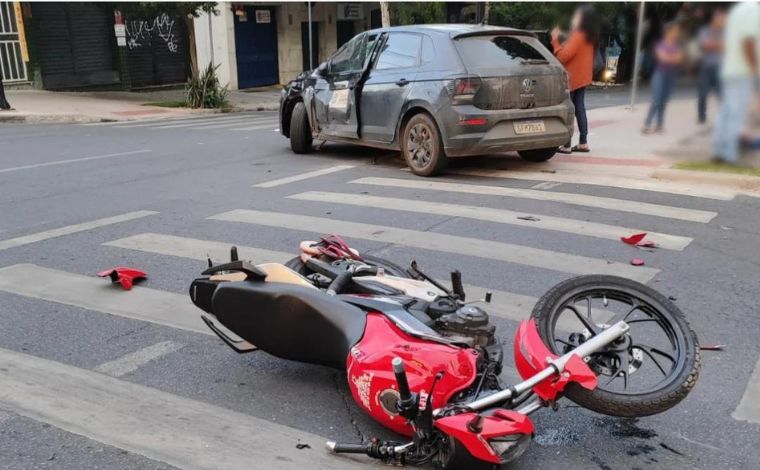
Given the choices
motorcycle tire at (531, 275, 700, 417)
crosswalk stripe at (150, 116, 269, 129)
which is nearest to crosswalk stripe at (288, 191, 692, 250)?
motorcycle tire at (531, 275, 700, 417)

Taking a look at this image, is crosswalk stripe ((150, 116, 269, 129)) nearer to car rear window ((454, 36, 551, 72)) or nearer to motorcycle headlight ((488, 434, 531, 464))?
car rear window ((454, 36, 551, 72))

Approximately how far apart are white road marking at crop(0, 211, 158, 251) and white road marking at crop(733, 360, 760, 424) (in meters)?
5.49

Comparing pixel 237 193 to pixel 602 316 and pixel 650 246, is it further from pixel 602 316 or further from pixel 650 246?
pixel 602 316

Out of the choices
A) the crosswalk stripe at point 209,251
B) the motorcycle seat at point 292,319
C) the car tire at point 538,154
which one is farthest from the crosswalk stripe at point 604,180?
the motorcycle seat at point 292,319

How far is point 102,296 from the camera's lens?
4.93 metres

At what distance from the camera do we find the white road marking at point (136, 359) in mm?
3836

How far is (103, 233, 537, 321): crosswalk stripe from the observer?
190 inches

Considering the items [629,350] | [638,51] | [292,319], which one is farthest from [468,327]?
[638,51]

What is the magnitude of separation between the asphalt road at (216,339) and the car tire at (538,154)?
572mm

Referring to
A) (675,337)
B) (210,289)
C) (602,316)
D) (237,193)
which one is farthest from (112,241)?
(675,337)

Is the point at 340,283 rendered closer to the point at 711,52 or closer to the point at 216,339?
the point at 216,339

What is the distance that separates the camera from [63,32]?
23.0 m

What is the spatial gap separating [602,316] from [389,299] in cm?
133

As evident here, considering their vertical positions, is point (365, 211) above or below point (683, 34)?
below
